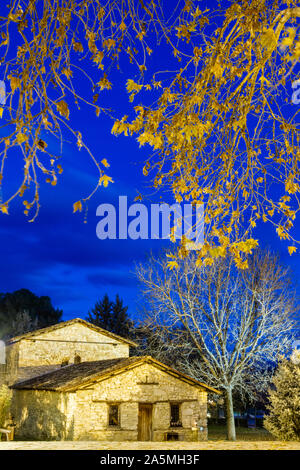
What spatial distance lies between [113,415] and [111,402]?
2.67ft

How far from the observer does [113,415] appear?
22578 mm

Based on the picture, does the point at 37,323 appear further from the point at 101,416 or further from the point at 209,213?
the point at 209,213

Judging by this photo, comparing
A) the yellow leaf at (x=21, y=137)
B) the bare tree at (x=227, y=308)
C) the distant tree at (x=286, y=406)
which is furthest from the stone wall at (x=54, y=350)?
the yellow leaf at (x=21, y=137)

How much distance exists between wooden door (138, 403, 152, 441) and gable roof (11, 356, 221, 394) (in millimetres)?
1845

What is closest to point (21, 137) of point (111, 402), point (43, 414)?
point (111, 402)

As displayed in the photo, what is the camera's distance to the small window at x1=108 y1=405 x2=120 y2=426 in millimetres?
22406

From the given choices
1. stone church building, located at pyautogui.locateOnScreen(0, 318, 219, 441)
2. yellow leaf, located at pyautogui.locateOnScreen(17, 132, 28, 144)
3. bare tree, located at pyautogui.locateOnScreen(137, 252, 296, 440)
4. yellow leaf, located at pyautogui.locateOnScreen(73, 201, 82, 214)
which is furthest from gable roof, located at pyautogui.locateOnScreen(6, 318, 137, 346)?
yellow leaf, located at pyautogui.locateOnScreen(17, 132, 28, 144)

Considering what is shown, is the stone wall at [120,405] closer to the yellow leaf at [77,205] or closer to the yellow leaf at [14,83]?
the yellow leaf at [77,205]

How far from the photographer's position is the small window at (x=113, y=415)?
2241cm

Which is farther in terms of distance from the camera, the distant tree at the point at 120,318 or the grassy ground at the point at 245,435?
the distant tree at the point at 120,318

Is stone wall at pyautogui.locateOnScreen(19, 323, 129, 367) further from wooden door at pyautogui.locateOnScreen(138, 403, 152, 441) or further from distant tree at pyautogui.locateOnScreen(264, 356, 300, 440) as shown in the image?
distant tree at pyautogui.locateOnScreen(264, 356, 300, 440)

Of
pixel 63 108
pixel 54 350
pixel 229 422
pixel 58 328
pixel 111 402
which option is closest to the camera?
pixel 63 108

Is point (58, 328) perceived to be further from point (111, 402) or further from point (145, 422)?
point (145, 422)
